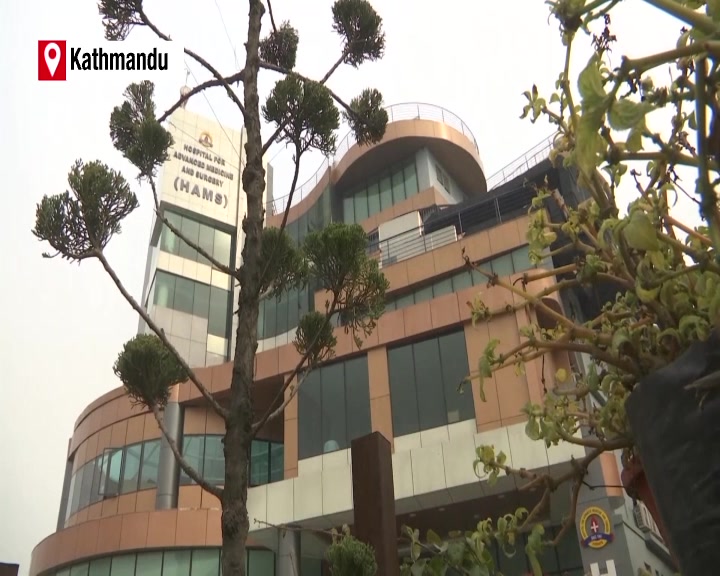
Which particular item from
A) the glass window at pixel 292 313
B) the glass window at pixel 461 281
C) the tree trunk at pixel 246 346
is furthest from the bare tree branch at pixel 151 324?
the glass window at pixel 292 313

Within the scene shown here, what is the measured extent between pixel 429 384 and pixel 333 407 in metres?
2.28

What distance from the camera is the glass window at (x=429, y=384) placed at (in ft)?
43.0

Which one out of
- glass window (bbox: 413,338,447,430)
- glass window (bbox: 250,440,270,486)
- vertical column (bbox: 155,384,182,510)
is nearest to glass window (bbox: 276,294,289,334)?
vertical column (bbox: 155,384,182,510)

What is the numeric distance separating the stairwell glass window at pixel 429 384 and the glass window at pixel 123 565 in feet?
25.3

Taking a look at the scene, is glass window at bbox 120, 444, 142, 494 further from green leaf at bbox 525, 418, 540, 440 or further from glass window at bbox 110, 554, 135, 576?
green leaf at bbox 525, 418, 540, 440

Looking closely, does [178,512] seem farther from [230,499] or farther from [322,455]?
[230,499]

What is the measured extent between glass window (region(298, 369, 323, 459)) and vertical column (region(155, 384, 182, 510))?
13.1 ft

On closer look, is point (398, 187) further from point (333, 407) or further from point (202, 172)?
point (333, 407)

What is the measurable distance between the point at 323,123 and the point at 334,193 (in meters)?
18.4

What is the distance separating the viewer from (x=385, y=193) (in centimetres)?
2200

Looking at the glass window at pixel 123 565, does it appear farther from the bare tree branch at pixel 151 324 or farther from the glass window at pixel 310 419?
the bare tree branch at pixel 151 324

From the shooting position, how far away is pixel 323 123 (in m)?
4.65

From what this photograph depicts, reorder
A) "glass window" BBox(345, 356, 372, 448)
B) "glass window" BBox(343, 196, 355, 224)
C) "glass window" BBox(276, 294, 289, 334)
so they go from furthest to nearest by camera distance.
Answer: "glass window" BBox(343, 196, 355, 224), "glass window" BBox(276, 294, 289, 334), "glass window" BBox(345, 356, 372, 448)

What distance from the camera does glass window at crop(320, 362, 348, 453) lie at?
13.9m
